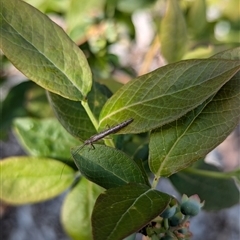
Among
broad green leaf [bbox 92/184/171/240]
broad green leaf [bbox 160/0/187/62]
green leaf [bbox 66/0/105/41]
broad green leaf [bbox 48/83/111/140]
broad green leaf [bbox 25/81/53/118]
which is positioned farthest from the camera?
broad green leaf [bbox 25/81/53/118]

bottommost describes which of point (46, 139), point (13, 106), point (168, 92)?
point (13, 106)

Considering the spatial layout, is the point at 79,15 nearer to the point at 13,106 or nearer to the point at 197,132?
the point at 13,106

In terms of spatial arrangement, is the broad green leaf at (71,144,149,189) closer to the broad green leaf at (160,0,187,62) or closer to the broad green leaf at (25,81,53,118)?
the broad green leaf at (160,0,187,62)

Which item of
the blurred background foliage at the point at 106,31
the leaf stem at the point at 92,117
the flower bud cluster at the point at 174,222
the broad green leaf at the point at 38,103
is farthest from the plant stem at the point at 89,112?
the broad green leaf at the point at 38,103

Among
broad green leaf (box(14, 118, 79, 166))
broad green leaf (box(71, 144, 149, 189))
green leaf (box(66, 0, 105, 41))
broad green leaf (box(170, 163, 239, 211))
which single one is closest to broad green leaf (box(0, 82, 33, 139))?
green leaf (box(66, 0, 105, 41))

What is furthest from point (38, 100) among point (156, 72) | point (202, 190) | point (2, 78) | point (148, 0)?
point (156, 72)

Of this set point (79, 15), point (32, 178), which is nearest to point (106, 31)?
point (79, 15)

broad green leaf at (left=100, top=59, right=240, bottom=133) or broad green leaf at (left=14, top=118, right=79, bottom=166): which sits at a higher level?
broad green leaf at (left=100, top=59, right=240, bottom=133)

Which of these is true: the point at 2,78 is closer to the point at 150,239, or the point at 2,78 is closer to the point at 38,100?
the point at 38,100
